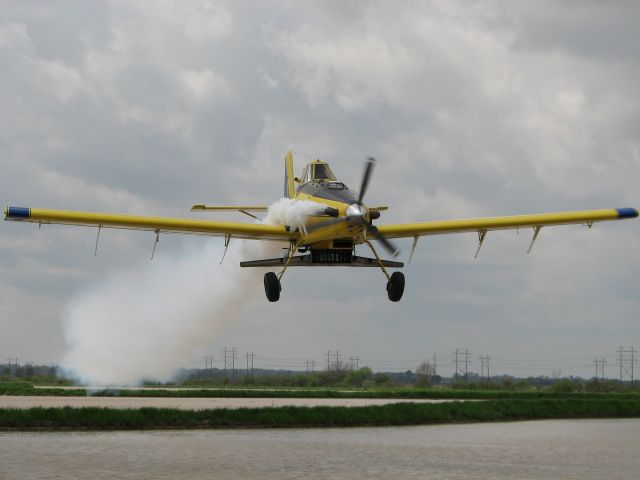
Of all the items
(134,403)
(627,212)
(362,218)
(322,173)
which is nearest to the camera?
(362,218)

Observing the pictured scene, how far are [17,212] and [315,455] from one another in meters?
16.4

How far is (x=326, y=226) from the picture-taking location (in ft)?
141

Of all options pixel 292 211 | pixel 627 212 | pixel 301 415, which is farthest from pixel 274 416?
pixel 627 212

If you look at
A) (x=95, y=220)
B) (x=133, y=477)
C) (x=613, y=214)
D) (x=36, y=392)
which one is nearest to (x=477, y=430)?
(x=613, y=214)

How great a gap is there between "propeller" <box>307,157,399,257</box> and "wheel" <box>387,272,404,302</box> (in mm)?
1111

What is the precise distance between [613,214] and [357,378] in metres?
117

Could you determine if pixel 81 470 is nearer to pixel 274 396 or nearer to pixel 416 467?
pixel 416 467

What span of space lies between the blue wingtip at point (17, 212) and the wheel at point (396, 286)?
16.0 m

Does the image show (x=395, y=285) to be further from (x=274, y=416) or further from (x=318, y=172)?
(x=274, y=416)

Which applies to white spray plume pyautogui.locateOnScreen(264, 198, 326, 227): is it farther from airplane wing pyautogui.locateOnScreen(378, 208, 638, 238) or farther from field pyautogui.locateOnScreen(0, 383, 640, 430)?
field pyautogui.locateOnScreen(0, 383, 640, 430)

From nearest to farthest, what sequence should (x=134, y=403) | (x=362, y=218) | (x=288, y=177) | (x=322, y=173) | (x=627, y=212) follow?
(x=362, y=218)
(x=322, y=173)
(x=627, y=212)
(x=288, y=177)
(x=134, y=403)

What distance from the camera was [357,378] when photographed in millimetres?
166375

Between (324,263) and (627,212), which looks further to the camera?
Answer: (627,212)

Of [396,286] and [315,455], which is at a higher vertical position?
[396,286]
